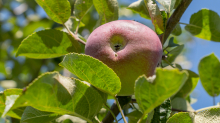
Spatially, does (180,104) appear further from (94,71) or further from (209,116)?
(94,71)

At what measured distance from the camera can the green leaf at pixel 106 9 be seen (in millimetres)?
950

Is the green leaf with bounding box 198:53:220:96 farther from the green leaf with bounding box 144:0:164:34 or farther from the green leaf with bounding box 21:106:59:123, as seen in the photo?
the green leaf with bounding box 21:106:59:123

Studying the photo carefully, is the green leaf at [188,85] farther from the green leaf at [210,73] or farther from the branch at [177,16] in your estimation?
the branch at [177,16]

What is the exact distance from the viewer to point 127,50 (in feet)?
2.24

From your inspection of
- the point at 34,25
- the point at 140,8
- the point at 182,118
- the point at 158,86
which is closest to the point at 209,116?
the point at 182,118

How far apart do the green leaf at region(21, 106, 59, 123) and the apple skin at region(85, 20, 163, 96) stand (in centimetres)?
24

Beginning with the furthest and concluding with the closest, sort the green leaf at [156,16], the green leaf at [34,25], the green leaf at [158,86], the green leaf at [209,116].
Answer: the green leaf at [34,25]
the green leaf at [156,16]
the green leaf at [209,116]
the green leaf at [158,86]

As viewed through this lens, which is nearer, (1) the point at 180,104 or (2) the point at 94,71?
(2) the point at 94,71

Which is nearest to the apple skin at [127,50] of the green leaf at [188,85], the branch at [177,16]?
the branch at [177,16]

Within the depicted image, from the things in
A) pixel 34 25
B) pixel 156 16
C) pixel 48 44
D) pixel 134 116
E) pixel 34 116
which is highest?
pixel 156 16

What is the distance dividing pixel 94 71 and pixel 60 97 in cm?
11

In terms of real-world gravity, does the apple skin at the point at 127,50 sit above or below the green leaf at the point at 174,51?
above

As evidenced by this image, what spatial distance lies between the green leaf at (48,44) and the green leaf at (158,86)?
1.43 feet

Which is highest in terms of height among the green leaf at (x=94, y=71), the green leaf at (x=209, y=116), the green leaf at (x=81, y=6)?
the green leaf at (x=81, y=6)
